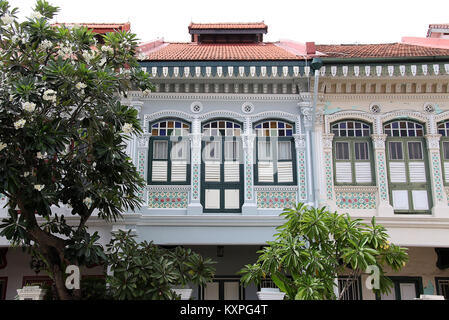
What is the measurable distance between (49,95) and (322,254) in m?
5.58

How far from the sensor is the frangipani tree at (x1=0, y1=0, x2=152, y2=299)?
8352 millimetres

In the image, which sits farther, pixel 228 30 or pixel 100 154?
pixel 228 30

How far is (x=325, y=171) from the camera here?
39.7 feet

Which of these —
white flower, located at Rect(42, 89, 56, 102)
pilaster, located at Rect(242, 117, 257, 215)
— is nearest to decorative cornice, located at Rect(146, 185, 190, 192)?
pilaster, located at Rect(242, 117, 257, 215)

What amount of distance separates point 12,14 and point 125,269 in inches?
211

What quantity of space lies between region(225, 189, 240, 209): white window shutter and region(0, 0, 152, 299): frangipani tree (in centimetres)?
287

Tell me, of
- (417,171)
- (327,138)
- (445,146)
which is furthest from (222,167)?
(445,146)

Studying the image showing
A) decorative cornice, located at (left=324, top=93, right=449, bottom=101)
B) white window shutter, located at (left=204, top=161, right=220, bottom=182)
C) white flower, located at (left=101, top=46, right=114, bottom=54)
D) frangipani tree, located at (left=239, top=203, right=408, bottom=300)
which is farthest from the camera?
decorative cornice, located at (left=324, top=93, right=449, bottom=101)

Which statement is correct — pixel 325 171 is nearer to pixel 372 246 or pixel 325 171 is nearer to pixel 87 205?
pixel 372 246

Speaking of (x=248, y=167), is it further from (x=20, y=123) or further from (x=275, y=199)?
(x=20, y=123)

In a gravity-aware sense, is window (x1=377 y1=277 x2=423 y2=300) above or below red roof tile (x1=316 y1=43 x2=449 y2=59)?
below

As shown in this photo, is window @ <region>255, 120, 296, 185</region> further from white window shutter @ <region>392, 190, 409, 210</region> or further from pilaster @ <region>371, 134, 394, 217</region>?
white window shutter @ <region>392, 190, 409, 210</region>

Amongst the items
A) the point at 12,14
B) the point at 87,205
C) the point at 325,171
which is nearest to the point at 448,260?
the point at 325,171

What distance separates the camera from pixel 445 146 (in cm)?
1232
